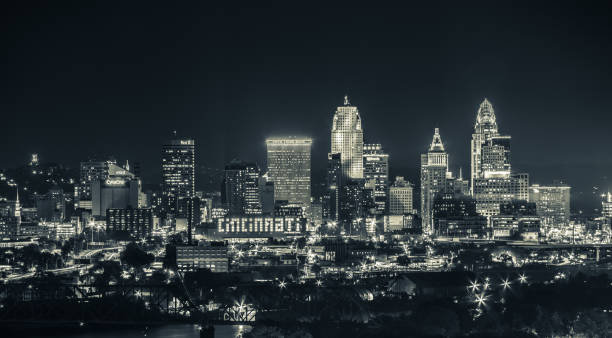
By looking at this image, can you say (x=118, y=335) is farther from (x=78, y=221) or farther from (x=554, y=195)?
(x=554, y=195)

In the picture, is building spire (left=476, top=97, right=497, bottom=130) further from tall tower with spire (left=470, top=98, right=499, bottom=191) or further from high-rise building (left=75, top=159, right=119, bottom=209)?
high-rise building (left=75, top=159, right=119, bottom=209)

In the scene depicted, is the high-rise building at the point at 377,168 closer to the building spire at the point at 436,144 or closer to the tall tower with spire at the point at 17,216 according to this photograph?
the building spire at the point at 436,144

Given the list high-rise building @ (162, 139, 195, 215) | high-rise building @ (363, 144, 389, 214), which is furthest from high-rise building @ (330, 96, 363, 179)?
high-rise building @ (162, 139, 195, 215)

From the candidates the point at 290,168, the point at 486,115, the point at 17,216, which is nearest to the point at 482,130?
the point at 486,115

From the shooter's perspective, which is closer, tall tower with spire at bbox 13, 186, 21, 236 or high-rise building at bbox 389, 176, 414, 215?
tall tower with spire at bbox 13, 186, 21, 236

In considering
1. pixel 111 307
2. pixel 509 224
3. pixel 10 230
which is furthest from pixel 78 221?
pixel 111 307

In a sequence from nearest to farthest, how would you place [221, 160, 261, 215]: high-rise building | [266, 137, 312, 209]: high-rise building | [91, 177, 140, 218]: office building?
1. [91, 177, 140, 218]: office building
2. [221, 160, 261, 215]: high-rise building
3. [266, 137, 312, 209]: high-rise building

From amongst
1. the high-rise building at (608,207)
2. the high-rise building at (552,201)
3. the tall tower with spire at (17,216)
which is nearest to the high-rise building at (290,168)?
the high-rise building at (552,201)
